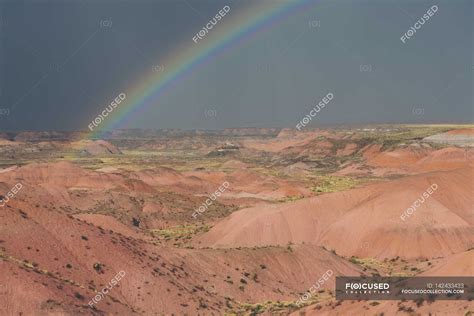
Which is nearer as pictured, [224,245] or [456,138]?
[224,245]

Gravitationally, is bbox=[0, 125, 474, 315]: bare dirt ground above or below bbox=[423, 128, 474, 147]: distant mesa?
below

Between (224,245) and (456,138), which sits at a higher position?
(456,138)

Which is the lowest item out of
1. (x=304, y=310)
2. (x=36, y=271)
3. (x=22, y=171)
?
(x=304, y=310)

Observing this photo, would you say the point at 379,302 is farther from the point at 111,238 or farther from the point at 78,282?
the point at 111,238

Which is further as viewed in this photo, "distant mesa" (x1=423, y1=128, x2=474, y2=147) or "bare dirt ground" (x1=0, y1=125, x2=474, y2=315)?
"distant mesa" (x1=423, y1=128, x2=474, y2=147)

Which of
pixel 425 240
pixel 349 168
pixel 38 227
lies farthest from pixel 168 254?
pixel 349 168

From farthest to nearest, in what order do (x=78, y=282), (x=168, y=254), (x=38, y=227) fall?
1. (x=168, y=254)
2. (x=38, y=227)
3. (x=78, y=282)

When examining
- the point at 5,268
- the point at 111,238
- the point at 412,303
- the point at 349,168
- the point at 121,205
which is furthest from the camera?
the point at 349,168

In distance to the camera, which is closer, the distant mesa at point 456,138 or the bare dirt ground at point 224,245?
the bare dirt ground at point 224,245

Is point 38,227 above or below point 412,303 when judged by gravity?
above

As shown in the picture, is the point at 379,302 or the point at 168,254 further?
the point at 168,254

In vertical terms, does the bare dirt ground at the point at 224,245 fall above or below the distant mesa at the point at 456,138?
below
